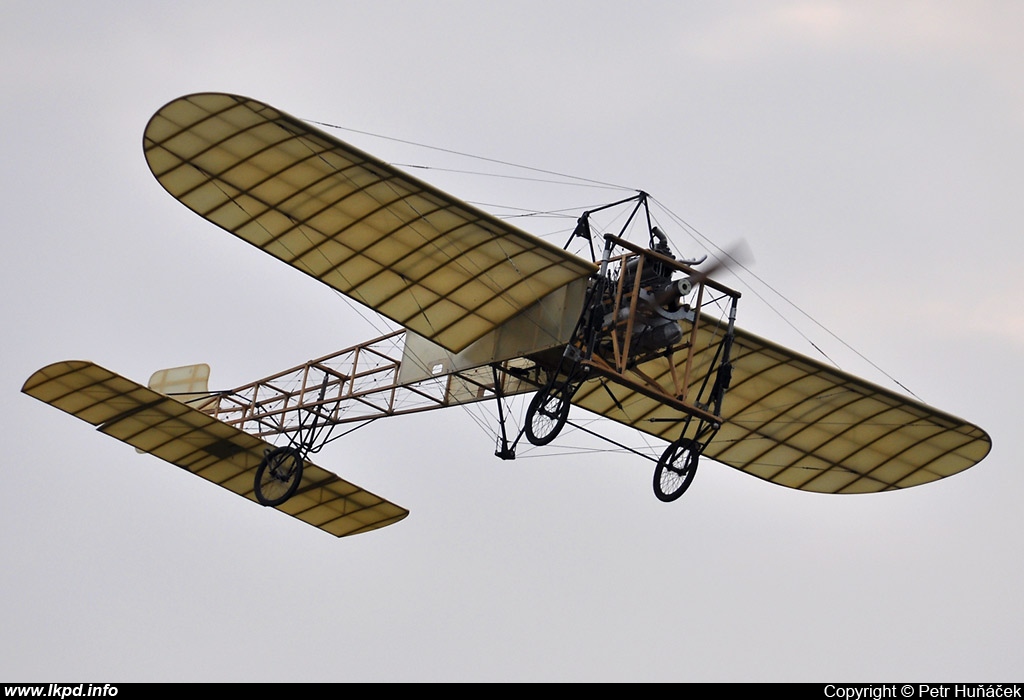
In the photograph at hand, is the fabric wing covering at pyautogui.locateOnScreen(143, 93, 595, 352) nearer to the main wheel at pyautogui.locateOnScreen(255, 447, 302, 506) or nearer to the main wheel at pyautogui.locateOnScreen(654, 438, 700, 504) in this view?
the main wheel at pyautogui.locateOnScreen(654, 438, 700, 504)

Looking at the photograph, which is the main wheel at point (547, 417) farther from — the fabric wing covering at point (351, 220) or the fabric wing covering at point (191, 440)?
the fabric wing covering at point (191, 440)

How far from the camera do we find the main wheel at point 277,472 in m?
31.0

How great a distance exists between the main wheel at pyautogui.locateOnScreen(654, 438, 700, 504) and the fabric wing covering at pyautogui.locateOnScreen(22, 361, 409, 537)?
8631 mm

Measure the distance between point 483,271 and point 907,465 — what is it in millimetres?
9221

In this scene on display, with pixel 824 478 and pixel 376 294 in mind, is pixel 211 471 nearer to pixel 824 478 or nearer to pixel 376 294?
pixel 376 294

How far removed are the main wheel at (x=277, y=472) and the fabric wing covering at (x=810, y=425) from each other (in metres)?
5.15

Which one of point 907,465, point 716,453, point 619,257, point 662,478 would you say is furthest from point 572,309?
point 907,465

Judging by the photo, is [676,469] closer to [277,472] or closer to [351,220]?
[351,220]

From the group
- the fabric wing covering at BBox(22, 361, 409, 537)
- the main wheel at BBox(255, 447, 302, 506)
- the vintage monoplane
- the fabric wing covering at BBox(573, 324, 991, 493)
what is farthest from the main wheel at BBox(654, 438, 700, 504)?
the fabric wing covering at BBox(22, 361, 409, 537)

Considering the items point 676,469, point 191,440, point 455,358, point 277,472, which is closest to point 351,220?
point 455,358

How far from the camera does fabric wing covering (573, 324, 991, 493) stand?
2908 cm

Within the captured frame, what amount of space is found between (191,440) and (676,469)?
34.8 ft

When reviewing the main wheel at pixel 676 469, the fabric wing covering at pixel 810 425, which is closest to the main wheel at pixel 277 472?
the fabric wing covering at pixel 810 425

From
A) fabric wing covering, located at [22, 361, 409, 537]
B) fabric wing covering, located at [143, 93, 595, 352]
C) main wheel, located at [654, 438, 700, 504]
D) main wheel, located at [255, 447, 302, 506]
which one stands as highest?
fabric wing covering, located at [143, 93, 595, 352]
